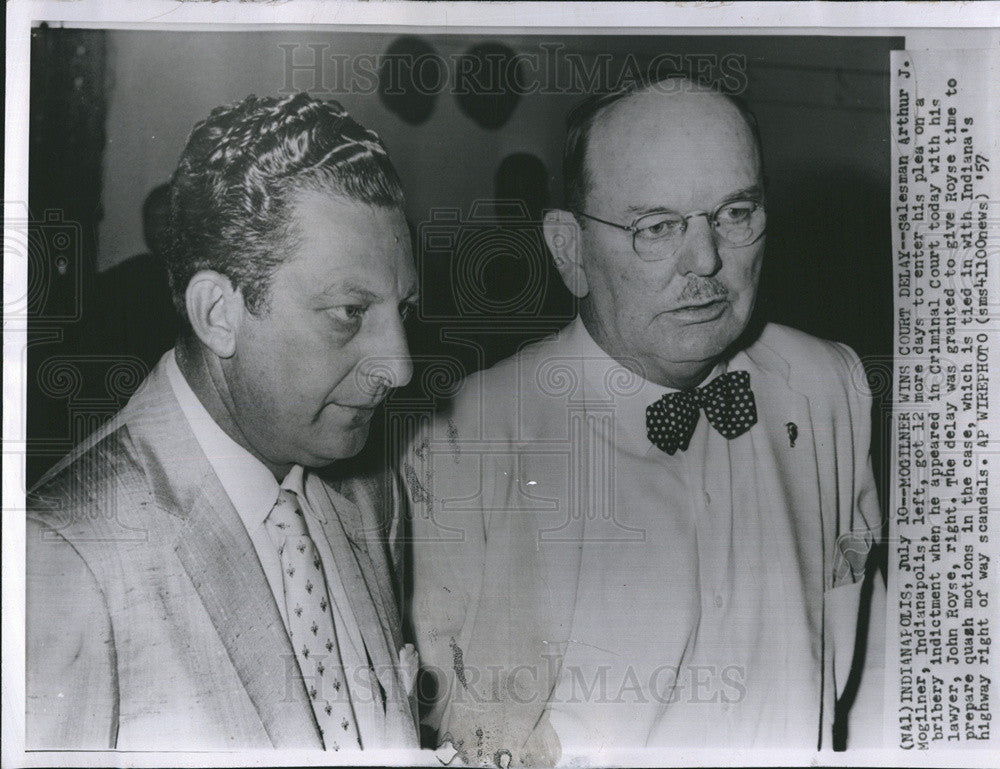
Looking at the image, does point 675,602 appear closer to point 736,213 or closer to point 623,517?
point 623,517

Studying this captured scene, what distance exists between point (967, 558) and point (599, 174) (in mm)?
1050

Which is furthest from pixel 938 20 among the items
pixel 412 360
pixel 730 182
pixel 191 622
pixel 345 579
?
pixel 191 622

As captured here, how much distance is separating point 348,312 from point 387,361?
12cm

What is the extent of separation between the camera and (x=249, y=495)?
5.24 feet

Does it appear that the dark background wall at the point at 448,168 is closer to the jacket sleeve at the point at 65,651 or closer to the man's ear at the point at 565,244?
the man's ear at the point at 565,244

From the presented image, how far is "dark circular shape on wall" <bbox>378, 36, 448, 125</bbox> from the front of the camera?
1629mm

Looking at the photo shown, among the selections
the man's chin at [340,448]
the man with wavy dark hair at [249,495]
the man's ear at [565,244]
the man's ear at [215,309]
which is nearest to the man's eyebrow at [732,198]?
the man's ear at [565,244]

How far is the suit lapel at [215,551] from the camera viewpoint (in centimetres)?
159

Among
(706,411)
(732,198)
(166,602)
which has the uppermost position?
(732,198)

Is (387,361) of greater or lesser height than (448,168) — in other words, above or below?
below

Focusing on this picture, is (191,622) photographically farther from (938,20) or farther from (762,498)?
(938,20)

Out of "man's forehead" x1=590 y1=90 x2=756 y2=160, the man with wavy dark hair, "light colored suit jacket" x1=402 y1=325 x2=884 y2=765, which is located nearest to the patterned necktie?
the man with wavy dark hair

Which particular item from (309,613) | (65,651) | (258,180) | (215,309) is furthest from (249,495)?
(258,180)

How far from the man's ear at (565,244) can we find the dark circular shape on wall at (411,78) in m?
0.32
